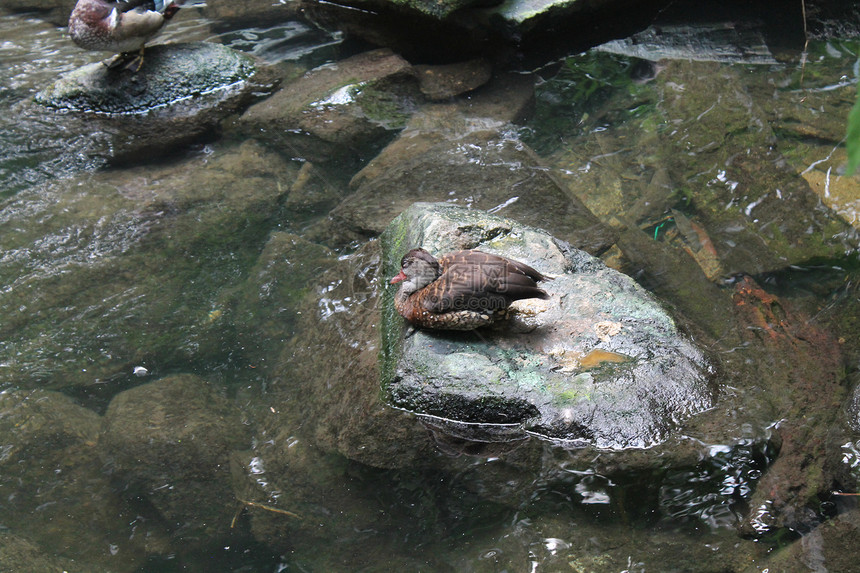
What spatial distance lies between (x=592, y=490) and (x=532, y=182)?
106 inches

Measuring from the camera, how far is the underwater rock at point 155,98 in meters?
6.41

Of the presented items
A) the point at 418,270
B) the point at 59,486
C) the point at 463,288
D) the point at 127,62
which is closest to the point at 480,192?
the point at 418,270

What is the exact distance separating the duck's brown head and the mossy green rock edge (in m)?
4.10

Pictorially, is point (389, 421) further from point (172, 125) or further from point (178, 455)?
point (172, 125)

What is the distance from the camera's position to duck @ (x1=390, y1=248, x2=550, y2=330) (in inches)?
135

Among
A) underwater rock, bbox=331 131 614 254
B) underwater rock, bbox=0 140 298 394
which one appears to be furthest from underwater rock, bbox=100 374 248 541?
underwater rock, bbox=331 131 614 254

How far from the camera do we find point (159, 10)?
21.6 ft

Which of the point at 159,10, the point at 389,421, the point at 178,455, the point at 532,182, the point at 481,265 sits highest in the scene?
the point at 159,10

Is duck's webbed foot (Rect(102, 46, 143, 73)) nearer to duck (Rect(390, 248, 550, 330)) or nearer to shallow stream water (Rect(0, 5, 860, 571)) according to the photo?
shallow stream water (Rect(0, 5, 860, 571))

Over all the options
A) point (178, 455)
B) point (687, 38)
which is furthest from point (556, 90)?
point (178, 455)

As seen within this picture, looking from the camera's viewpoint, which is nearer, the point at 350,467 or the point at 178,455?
the point at 350,467

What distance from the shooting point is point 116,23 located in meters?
6.23

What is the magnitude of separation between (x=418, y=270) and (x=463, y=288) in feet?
1.08

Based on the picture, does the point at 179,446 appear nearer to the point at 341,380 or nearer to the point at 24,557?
the point at 24,557
